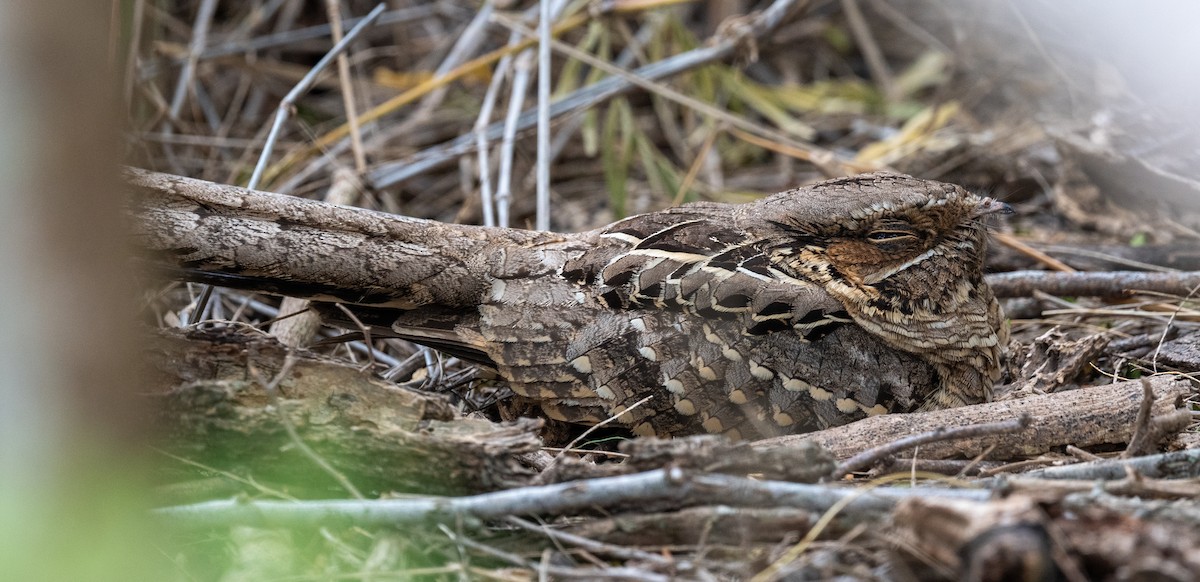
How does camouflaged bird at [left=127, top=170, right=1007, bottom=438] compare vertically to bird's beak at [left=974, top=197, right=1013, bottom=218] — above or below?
below

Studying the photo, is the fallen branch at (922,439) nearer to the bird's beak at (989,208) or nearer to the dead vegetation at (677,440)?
the dead vegetation at (677,440)

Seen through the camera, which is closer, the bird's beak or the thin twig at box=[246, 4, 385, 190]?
the bird's beak

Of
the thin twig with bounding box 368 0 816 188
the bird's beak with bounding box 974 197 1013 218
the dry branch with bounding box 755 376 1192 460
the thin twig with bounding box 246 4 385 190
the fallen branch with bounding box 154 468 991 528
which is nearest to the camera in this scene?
the fallen branch with bounding box 154 468 991 528

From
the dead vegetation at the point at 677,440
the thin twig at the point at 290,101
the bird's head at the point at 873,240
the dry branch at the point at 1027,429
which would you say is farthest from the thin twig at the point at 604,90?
the dry branch at the point at 1027,429

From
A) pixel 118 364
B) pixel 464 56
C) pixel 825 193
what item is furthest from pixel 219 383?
pixel 464 56

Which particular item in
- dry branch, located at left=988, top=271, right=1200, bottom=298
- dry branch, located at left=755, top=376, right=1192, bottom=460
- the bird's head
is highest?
the bird's head

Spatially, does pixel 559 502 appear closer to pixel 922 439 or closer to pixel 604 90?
pixel 922 439

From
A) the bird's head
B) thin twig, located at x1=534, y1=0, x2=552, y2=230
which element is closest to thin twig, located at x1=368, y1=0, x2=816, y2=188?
thin twig, located at x1=534, y1=0, x2=552, y2=230

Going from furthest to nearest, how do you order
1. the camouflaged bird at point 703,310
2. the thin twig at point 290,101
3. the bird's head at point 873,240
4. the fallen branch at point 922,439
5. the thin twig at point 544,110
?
the thin twig at point 544,110 < the thin twig at point 290,101 < the bird's head at point 873,240 < the camouflaged bird at point 703,310 < the fallen branch at point 922,439

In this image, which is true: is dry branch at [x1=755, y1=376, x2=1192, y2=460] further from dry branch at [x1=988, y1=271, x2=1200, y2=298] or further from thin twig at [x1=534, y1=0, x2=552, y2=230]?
thin twig at [x1=534, y1=0, x2=552, y2=230]
